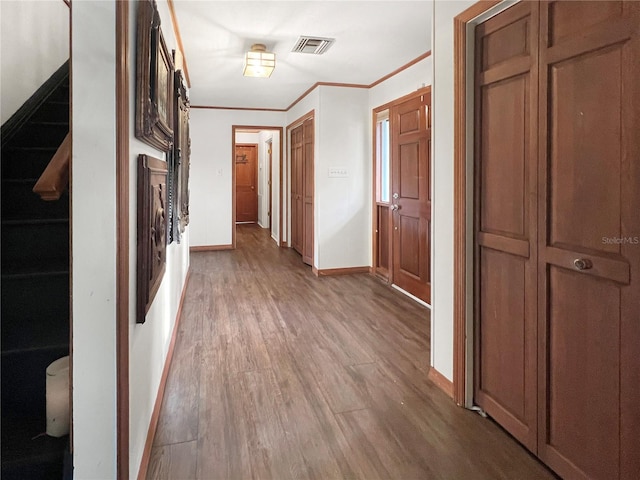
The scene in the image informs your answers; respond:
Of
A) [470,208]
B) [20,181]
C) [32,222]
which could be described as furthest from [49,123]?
[470,208]

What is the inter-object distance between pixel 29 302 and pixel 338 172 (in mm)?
4061

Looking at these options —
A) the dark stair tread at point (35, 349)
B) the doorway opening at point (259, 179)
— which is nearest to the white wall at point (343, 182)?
the doorway opening at point (259, 179)

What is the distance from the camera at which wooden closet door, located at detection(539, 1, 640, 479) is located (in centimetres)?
140

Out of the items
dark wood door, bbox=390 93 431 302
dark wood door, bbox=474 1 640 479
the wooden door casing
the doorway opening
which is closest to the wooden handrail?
dark wood door, bbox=474 1 640 479

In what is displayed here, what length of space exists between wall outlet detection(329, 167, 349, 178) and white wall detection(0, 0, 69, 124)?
3170 mm

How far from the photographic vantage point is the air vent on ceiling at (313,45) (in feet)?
12.0

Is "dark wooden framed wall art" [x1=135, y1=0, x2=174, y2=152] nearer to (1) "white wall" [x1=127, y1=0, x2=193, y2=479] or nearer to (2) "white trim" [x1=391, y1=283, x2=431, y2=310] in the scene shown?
(1) "white wall" [x1=127, y1=0, x2=193, y2=479]

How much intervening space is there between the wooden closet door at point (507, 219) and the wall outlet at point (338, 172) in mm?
3331

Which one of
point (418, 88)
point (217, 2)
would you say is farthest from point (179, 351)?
point (418, 88)

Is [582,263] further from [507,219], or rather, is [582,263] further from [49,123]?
[49,123]

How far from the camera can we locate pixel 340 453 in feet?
6.18

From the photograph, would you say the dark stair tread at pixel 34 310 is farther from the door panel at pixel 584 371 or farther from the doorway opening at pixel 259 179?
the doorway opening at pixel 259 179

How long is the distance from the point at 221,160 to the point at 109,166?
19.9 feet

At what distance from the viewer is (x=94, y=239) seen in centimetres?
129
